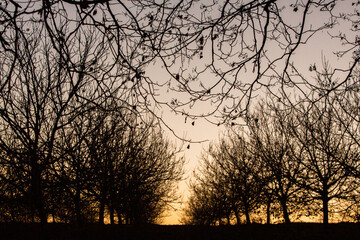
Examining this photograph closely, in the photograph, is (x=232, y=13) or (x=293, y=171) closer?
(x=232, y=13)

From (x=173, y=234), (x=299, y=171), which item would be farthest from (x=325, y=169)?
(x=173, y=234)

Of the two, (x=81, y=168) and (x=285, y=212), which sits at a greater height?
(x=81, y=168)

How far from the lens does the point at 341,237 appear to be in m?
5.77

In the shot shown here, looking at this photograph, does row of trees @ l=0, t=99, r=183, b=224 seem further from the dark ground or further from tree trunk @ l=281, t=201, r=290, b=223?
tree trunk @ l=281, t=201, r=290, b=223

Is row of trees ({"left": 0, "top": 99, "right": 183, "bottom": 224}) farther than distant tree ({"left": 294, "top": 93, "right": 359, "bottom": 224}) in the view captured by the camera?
No

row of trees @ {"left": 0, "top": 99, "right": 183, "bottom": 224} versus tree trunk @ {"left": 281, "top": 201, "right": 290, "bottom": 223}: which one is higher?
row of trees @ {"left": 0, "top": 99, "right": 183, "bottom": 224}

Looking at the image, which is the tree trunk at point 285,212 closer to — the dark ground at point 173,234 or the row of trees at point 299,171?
the row of trees at point 299,171

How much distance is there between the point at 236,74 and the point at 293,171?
1095 centimetres

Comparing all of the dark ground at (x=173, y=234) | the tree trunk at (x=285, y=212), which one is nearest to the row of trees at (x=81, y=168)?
the dark ground at (x=173, y=234)

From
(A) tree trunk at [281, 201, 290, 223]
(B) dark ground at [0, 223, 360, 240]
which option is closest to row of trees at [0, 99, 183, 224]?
A: (B) dark ground at [0, 223, 360, 240]

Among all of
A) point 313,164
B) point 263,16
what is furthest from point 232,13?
point 313,164

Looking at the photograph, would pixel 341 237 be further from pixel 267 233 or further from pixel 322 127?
pixel 322 127

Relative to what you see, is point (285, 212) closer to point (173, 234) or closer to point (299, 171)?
point (299, 171)

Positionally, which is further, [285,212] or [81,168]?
[285,212]
